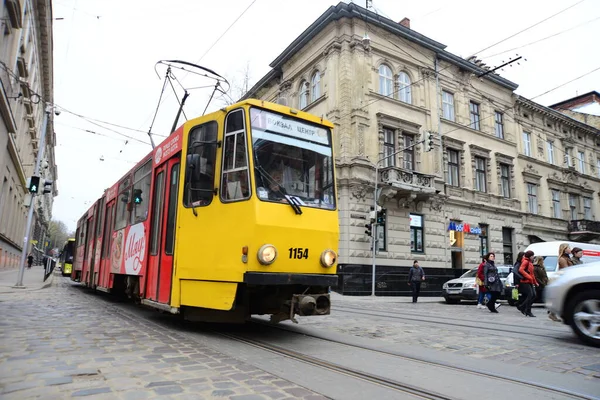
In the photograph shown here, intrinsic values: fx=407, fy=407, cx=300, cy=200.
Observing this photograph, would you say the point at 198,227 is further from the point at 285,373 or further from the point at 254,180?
the point at 285,373

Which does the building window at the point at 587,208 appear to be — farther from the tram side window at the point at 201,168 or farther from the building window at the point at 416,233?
the tram side window at the point at 201,168

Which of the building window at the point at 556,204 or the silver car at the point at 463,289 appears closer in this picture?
the silver car at the point at 463,289

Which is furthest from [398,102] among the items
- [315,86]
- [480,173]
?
[480,173]

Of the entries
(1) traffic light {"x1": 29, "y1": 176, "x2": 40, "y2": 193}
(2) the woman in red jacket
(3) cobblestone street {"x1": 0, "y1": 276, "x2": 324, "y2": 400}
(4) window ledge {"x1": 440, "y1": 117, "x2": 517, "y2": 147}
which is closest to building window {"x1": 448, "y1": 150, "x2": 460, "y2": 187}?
(4) window ledge {"x1": 440, "y1": 117, "x2": 517, "y2": 147}

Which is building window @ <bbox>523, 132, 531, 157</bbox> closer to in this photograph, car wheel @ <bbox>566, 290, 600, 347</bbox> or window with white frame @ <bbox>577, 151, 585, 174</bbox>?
window with white frame @ <bbox>577, 151, 585, 174</bbox>

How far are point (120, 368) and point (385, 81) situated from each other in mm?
22466

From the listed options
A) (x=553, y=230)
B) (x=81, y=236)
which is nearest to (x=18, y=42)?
(x=81, y=236)

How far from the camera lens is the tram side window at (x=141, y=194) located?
26.5ft

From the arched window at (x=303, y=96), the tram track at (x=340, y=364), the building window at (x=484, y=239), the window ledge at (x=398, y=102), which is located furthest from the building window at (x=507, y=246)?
the tram track at (x=340, y=364)

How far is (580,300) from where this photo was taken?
605 cm

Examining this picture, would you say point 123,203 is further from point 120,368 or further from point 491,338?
point 491,338

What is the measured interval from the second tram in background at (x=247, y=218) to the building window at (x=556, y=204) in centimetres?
3335

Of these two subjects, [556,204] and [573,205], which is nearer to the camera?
[556,204]

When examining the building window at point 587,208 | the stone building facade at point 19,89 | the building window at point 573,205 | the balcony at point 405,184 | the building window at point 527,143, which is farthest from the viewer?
the building window at point 587,208
